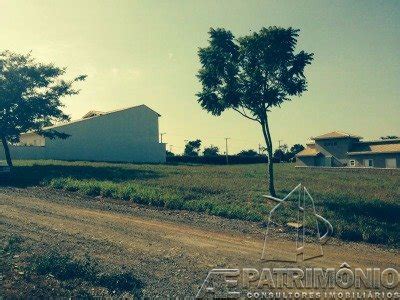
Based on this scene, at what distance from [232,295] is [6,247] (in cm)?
Result: 569

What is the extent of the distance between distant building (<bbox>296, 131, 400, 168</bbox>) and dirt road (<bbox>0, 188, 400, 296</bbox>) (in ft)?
162

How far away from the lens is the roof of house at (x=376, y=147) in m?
55.0

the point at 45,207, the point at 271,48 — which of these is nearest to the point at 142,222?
the point at 45,207

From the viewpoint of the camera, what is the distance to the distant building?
2180 inches

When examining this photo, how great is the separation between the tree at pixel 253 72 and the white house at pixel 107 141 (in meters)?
35.3

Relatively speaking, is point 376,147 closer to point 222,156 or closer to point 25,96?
point 222,156

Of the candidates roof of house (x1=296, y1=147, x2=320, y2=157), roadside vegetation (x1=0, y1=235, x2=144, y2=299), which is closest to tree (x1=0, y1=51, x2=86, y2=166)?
roadside vegetation (x1=0, y1=235, x2=144, y2=299)

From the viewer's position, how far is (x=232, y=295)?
6738 millimetres

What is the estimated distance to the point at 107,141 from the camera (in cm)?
5497

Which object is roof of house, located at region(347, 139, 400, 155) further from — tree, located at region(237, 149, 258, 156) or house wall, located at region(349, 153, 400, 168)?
tree, located at region(237, 149, 258, 156)

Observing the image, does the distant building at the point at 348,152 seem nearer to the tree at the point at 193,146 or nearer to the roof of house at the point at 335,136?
the roof of house at the point at 335,136

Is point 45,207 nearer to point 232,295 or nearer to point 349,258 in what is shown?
point 232,295

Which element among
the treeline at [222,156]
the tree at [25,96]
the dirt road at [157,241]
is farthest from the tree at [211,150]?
the dirt road at [157,241]

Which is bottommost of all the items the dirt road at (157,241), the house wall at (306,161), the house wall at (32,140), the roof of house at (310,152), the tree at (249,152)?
the dirt road at (157,241)
